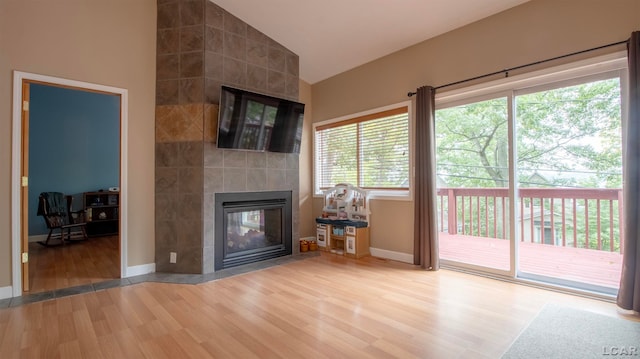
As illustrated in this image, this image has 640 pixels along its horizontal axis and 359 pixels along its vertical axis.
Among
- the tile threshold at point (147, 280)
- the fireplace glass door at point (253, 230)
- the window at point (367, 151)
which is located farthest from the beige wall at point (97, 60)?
the window at point (367, 151)

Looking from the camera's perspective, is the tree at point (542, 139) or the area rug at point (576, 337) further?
the tree at point (542, 139)

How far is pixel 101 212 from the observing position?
6.12 m

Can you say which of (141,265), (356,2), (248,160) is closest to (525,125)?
(356,2)

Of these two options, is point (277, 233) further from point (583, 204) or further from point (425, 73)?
point (583, 204)

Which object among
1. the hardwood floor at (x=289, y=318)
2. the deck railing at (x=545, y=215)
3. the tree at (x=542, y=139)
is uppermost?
the tree at (x=542, y=139)

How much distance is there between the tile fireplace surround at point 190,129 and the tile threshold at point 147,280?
0.46ft

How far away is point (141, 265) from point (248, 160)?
71.0 inches

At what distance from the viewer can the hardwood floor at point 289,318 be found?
201 cm

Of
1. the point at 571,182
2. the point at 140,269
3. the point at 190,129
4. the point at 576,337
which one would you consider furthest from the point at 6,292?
the point at 571,182

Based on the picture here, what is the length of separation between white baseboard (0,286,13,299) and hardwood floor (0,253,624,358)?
37 centimetres

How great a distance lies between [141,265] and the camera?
371 cm

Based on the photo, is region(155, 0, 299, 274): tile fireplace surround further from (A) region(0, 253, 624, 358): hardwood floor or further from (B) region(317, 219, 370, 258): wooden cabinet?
(B) region(317, 219, 370, 258): wooden cabinet

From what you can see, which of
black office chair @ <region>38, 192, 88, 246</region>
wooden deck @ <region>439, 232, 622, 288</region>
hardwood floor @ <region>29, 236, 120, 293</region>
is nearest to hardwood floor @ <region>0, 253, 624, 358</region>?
wooden deck @ <region>439, 232, 622, 288</region>

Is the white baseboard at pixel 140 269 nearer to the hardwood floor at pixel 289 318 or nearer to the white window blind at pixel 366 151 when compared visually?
the hardwood floor at pixel 289 318
